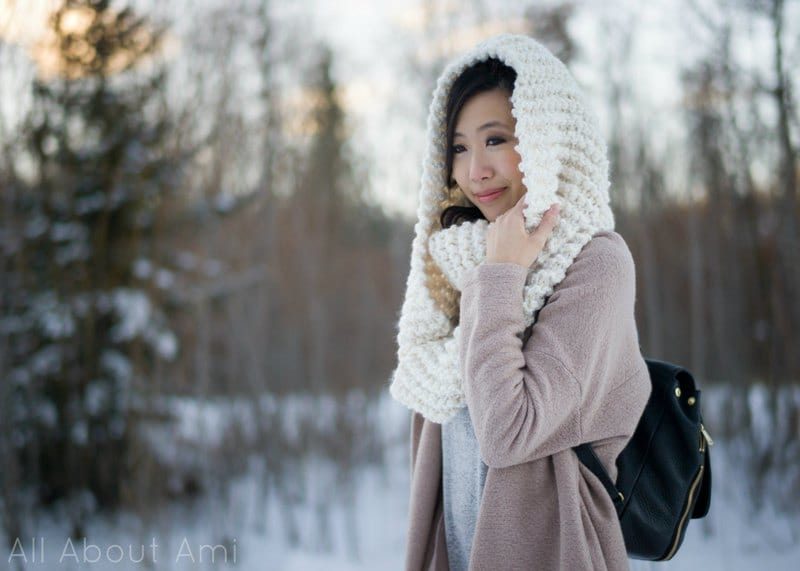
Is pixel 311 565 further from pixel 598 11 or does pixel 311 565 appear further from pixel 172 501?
pixel 598 11

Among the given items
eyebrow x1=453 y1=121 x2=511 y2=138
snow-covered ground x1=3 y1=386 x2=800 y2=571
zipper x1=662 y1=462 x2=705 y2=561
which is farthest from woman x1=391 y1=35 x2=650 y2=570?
snow-covered ground x1=3 y1=386 x2=800 y2=571

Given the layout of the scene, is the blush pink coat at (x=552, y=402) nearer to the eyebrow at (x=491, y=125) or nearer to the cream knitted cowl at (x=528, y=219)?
the cream knitted cowl at (x=528, y=219)

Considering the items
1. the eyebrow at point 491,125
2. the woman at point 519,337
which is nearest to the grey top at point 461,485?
the woman at point 519,337

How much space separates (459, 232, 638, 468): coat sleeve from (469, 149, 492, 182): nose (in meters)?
0.28

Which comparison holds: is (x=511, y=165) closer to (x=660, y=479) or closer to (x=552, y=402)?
(x=552, y=402)

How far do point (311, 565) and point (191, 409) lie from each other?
12.8ft

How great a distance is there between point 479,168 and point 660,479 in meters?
0.84

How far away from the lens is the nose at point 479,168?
5.08 ft

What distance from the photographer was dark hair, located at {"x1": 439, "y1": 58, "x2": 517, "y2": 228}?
1.57 metres

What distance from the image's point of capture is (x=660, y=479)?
145 cm

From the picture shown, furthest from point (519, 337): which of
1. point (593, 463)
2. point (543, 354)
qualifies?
point (593, 463)

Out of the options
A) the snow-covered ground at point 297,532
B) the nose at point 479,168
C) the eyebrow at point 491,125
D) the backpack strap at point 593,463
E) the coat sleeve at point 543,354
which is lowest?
the snow-covered ground at point 297,532

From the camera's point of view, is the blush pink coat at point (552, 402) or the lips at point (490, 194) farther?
the lips at point (490, 194)

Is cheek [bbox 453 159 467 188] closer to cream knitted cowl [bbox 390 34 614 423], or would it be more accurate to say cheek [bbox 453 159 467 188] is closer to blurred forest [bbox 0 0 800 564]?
cream knitted cowl [bbox 390 34 614 423]
